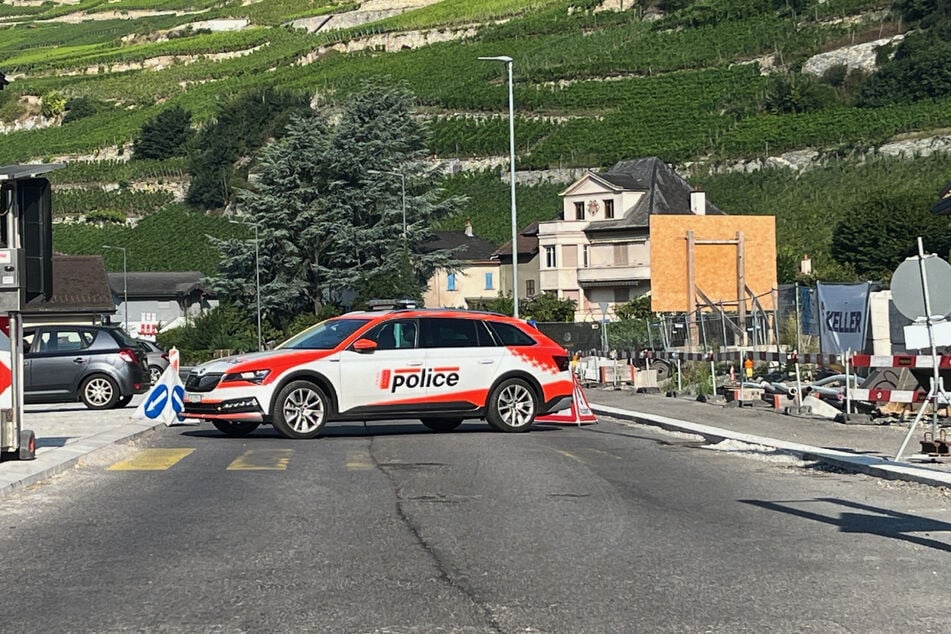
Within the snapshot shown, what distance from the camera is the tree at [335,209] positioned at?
74688 millimetres

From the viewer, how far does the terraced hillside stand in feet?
303

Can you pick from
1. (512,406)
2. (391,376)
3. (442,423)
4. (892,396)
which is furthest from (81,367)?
(892,396)

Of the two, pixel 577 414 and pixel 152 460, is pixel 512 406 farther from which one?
pixel 152 460

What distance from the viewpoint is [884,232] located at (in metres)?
80.1

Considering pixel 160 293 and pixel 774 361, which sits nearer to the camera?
pixel 774 361

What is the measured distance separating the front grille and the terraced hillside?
201 feet

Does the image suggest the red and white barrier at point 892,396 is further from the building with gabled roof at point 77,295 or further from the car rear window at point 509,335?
the building with gabled roof at point 77,295

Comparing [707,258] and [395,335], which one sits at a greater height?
[707,258]

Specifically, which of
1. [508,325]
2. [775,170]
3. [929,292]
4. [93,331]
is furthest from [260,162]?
[929,292]

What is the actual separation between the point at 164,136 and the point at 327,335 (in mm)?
114639

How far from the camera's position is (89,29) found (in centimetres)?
19725

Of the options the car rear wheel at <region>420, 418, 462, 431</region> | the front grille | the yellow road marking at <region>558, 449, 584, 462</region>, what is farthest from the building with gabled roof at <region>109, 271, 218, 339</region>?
the yellow road marking at <region>558, 449, 584, 462</region>

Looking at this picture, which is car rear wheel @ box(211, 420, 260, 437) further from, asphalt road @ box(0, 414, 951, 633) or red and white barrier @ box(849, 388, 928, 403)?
red and white barrier @ box(849, 388, 928, 403)

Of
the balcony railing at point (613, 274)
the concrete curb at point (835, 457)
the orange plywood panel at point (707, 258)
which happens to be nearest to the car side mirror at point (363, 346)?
the concrete curb at point (835, 457)
